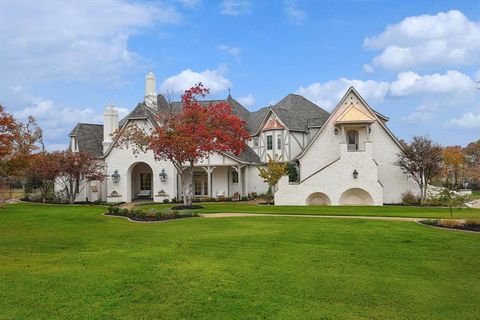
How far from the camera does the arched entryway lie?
1655 inches

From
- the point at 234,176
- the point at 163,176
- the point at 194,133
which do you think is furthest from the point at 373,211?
the point at 163,176

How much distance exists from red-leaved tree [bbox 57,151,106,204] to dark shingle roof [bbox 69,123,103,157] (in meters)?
2.96

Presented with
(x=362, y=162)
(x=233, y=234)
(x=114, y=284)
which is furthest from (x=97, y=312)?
(x=362, y=162)

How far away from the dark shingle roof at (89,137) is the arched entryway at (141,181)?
12.4 feet

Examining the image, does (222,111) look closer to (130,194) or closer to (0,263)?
(130,194)

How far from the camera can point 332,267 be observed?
9.98 m

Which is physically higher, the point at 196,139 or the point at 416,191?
the point at 196,139

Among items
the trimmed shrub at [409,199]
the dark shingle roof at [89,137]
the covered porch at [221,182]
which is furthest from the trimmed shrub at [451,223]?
the dark shingle roof at [89,137]

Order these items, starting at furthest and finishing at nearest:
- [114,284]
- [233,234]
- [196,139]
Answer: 1. [196,139]
2. [233,234]
3. [114,284]

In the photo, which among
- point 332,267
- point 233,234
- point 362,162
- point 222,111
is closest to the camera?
point 332,267

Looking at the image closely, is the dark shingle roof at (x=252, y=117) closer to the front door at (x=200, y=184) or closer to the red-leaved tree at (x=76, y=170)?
the red-leaved tree at (x=76, y=170)

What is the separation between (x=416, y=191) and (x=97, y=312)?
3205cm

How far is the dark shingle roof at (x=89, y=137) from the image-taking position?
41688mm

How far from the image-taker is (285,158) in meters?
41.0
